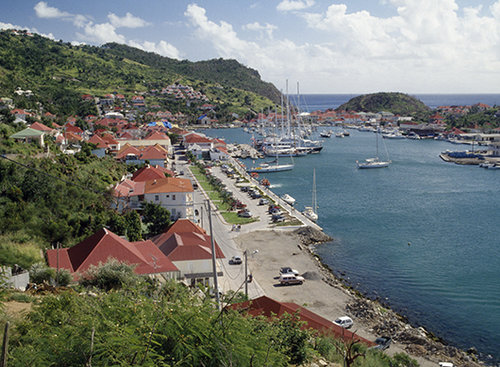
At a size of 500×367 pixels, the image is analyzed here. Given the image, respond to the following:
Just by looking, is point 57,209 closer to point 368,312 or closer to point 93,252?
point 93,252

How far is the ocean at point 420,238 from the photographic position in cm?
1516

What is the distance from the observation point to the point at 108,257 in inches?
510

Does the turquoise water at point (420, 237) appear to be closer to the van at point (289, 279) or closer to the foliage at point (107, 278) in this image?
the van at point (289, 279)

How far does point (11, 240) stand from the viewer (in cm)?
1415

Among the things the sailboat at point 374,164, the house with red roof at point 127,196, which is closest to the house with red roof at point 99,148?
the house with red roof at point 127,196

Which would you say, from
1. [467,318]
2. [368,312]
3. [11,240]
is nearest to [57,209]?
[11,240]

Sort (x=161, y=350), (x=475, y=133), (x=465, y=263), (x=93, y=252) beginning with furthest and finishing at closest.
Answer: (x=475, y=133)
(x=465, y=263)
(x=93, y=252)
(x=161, y=350)

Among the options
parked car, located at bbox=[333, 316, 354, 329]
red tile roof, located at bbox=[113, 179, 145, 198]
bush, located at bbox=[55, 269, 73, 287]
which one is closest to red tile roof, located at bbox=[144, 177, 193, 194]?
red tile roof, located at bbox=[113, 179, 145, 198]

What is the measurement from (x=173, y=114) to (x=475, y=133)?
Answer: 184 feet

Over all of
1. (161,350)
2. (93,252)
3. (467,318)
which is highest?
(161,350)

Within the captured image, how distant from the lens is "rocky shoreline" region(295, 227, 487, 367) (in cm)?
1222

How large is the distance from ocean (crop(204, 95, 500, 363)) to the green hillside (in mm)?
36420

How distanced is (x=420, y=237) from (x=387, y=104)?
113447 millimetres

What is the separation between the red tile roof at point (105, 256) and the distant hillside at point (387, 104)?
116566 millimetres
